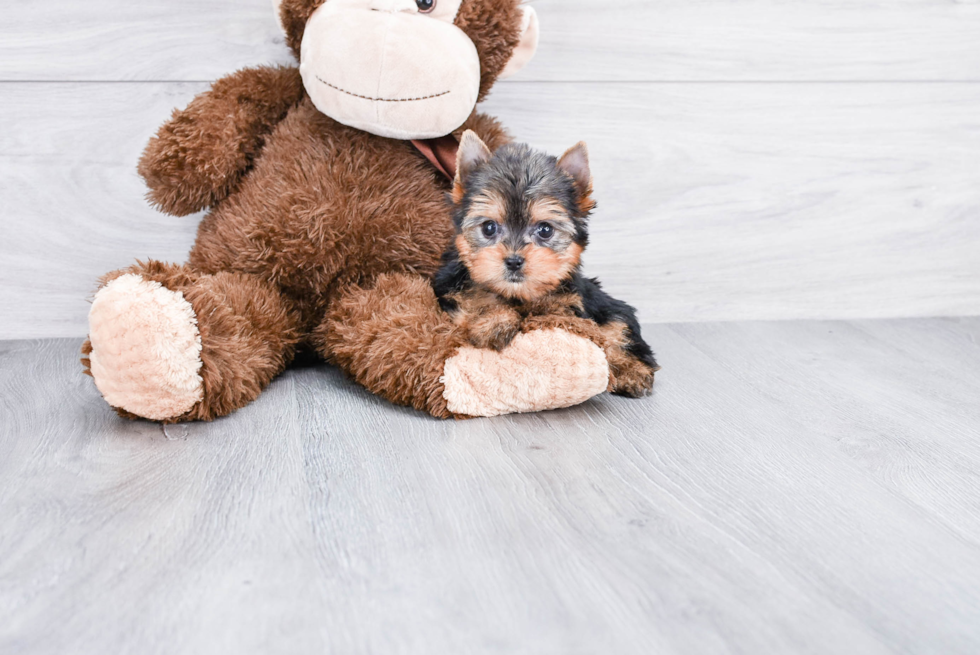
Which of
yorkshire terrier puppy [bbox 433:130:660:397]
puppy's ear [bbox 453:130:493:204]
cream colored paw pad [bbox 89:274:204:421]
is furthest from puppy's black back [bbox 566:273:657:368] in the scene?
cream colored paw pad [bbox 89:274:204:421]

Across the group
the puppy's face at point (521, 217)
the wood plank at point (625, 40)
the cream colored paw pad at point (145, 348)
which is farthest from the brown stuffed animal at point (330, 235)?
the wood plank at point (625, 40)

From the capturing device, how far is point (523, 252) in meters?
1.23

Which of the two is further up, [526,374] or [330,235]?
[330,235]

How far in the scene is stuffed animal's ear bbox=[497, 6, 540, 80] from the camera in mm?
1492

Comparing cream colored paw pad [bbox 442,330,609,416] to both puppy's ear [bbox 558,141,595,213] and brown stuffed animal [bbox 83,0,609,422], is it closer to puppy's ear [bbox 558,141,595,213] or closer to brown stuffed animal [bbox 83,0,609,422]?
brown stuffed animal [bbox 83,0,609,422]

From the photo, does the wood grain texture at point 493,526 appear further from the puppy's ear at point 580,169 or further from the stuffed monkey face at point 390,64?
the stuffed monkey face at point 390,64

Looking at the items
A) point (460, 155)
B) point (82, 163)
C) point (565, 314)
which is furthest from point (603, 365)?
point (82, 163)

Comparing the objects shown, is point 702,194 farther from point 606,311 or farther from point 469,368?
point 469,368

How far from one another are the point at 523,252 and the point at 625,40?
2.74 feet

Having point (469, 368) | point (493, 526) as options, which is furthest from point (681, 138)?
point (493, 526)

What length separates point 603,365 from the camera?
1.29m

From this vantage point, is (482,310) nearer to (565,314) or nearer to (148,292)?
(565,314)

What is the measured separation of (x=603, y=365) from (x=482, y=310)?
0.22 meters

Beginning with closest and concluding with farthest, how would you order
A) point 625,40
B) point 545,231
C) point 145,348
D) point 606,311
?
1. point 145,348
2. point 545,231
3. point 606,311
4. point 625,40
